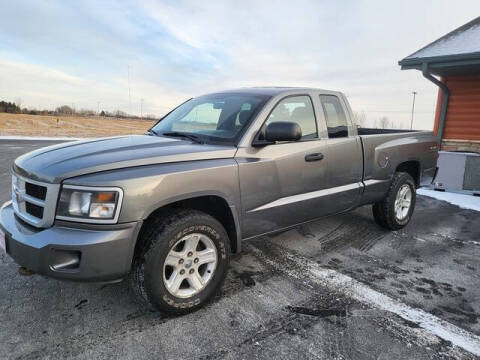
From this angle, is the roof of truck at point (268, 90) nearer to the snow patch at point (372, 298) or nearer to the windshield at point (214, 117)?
the windshield at point (214, 117)

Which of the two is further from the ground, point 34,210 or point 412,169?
point 412,169

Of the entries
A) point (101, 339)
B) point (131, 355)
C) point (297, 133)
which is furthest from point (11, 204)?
point (297, 133)

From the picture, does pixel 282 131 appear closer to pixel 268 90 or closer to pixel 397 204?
pixel 268 90

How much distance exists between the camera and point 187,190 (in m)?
2.69

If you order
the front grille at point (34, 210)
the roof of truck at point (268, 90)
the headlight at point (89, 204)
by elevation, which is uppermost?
the roof of truck at point (268, 90)

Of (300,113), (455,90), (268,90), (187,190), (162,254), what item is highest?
(455,90)

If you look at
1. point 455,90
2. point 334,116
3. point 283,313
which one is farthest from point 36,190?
point 455,90

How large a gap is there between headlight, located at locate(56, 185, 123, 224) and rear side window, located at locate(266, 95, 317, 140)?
1818 mm

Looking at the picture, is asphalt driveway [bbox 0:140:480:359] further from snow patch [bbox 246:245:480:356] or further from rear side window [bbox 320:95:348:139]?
rear side window [bbox 320:95:348:139]

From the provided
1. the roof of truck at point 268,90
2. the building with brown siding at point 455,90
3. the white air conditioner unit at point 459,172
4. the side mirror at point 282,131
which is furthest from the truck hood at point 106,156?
the building with brown siding at point 455,90

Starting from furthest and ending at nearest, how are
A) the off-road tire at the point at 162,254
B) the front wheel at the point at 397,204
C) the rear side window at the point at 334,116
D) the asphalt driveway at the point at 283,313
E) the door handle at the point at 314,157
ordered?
the front wheel at the point at 397,204 < the rear side window at the point at 334,116 < the door handle at the point at 314,157 < the off-road tire at the point at 162,254 < the asphalt driveway at the point at 283,313

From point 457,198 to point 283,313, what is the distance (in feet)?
20.4

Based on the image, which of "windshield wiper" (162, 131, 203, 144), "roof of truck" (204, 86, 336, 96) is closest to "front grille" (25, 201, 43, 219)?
"windshield wiper" (162, 131, 203, 144)

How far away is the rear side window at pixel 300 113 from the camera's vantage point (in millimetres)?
3576
